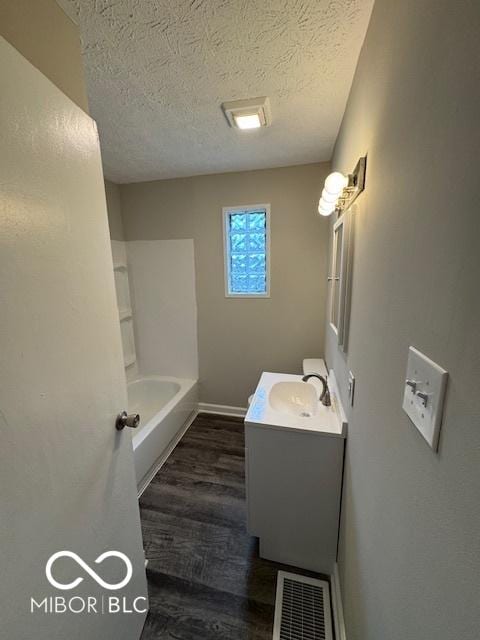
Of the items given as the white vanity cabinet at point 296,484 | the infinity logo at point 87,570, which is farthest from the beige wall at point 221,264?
the infinity logo at point 87,570

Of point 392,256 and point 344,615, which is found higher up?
point 392,256

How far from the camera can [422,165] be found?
Answer: 1.67 feet

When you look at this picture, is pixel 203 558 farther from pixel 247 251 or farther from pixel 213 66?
pixel 213 66

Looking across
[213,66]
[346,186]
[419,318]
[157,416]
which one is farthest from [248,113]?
[157,416]

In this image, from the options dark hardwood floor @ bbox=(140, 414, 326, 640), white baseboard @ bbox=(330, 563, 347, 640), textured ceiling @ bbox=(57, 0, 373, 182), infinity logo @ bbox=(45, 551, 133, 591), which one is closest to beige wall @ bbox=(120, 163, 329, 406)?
textured ceiling @ bbox=(57, 0, 373, 182)

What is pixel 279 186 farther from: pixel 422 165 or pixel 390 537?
pixel 390 537

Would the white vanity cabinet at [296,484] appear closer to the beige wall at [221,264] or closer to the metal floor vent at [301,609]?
the metal floor vent at [301,609]

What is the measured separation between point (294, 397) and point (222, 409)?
1.31 metres

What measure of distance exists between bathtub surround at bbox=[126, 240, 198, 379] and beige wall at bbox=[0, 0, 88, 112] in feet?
5.67

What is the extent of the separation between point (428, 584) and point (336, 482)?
873 millimetres

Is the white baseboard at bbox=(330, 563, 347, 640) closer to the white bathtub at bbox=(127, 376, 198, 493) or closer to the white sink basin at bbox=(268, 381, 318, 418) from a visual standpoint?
the white sink basin at bbox=(268, 381, 318, 418)

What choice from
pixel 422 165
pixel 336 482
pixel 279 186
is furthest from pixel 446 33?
pixel 279 186

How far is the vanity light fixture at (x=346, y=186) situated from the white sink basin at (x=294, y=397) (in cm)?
114

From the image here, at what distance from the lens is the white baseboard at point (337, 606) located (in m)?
1.04
